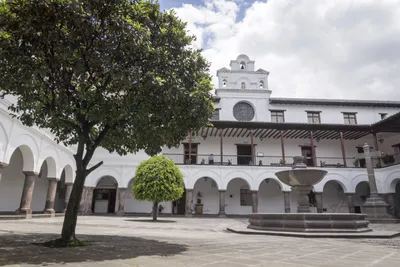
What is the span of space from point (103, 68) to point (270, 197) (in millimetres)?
20352

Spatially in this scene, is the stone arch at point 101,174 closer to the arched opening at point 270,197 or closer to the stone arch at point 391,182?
the arched opening at point 270,197

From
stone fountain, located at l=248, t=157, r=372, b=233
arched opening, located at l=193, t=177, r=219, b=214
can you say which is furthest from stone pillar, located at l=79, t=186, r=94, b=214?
stone fountain, located at l=248, t=157, r=372, b=233

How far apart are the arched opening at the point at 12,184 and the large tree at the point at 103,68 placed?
1260 centimetres

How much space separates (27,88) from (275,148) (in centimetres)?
2204

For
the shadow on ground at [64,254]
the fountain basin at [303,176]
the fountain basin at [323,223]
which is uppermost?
the fountain basin at [303,176]

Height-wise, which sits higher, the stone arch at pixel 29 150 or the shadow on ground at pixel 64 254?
the stone arch at pixel 29 150

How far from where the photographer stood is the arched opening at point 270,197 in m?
22.8

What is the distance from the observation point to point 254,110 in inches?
987

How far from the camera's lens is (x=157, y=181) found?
14789mm

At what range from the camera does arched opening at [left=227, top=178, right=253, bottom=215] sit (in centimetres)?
2264

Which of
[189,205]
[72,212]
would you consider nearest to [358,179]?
[189,205]

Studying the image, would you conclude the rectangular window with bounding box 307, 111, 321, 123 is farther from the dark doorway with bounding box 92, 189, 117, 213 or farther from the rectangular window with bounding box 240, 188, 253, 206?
the dark doorway with bounding box 92, 189, 117, 213

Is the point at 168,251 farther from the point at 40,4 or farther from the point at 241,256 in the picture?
the point at 40,4

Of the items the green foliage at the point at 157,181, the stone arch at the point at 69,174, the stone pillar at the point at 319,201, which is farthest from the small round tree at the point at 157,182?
the stone pillar at the point at 319,201
